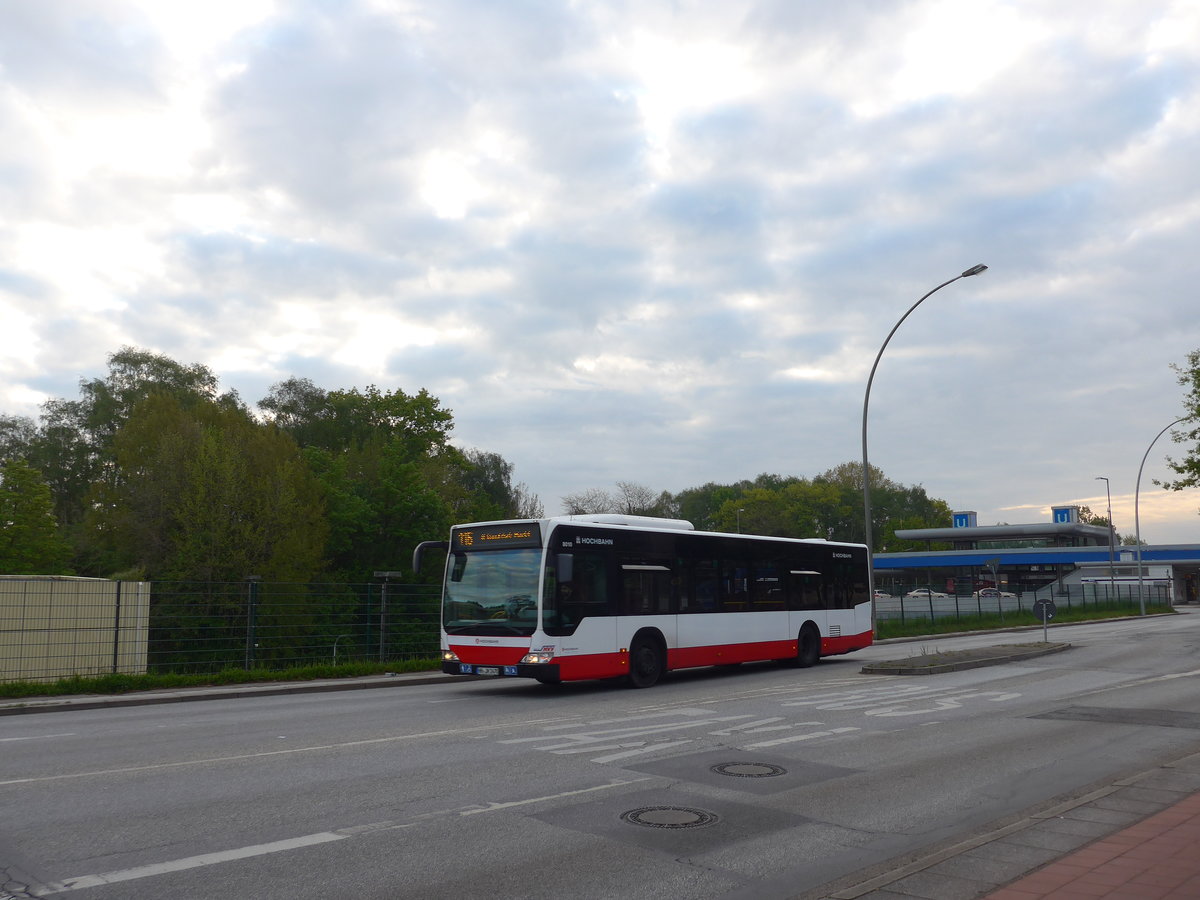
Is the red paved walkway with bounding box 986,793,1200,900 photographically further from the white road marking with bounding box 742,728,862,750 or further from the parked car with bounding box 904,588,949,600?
the parked car with bounding box 904,588,949,600

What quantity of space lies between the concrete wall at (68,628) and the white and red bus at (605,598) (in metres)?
6.98

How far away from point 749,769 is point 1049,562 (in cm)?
8222

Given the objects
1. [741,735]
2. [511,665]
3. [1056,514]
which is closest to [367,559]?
[511,665]

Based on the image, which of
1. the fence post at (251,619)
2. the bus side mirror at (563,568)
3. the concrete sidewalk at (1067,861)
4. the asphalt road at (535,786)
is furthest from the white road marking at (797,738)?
the fence post at (251,619)

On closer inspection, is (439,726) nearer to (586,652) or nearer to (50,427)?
(586,652)

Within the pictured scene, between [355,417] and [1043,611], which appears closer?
[1043,611]

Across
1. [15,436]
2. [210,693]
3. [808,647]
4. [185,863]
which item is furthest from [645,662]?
[15,436]

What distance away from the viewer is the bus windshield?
51.5 feet

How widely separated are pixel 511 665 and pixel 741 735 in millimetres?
5203

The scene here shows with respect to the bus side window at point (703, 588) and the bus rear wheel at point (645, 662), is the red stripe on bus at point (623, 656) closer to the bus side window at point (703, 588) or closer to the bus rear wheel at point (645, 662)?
the bus rear wheel at point (645, 662)

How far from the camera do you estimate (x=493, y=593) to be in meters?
16.1

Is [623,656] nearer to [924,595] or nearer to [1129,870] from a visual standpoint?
[1129,870]

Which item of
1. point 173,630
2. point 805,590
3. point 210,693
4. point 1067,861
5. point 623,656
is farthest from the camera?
point 805,590

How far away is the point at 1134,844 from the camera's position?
6191 mm
